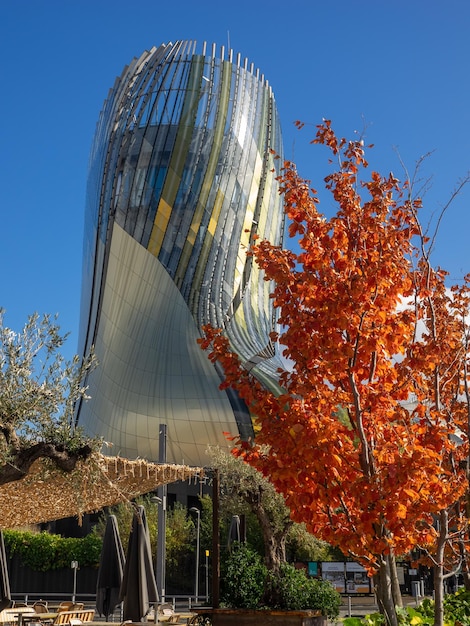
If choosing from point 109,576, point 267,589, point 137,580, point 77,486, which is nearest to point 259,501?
point 109,576

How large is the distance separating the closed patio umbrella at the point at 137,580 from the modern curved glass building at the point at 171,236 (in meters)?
38.4

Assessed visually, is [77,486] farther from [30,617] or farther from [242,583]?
[30,617]

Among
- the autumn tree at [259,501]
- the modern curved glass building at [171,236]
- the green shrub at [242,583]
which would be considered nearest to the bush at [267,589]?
the green shrub at [242,583]

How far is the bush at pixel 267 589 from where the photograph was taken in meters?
14.7

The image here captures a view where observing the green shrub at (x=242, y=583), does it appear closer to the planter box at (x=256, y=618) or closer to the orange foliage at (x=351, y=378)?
the planter box at (x=256, y=618)

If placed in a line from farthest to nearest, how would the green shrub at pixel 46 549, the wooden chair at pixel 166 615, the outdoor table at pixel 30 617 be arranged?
1. the green shrub at pixel 46 549
2. the wooden chair at pixel 166 615
3. the outdoor table at pixel 30 617

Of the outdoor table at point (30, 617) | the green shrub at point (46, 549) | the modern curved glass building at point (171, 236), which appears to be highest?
the modern curved glass building at point (171, 236)

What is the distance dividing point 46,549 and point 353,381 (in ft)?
146

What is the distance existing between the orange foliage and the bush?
636 cm

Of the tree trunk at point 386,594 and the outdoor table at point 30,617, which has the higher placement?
the tree trunk at point 386,594

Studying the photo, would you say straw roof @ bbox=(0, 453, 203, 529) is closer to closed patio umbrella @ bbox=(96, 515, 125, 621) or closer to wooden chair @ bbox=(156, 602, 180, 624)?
closed patio umbrella @ bbox=(96, 515, 125, 621)

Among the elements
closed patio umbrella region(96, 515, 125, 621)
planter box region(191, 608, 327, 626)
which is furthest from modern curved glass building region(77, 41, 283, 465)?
planter box region(191, 608, 327, 626)

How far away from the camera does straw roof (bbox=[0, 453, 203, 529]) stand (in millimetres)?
9828

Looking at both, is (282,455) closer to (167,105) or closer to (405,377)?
(405,377)
